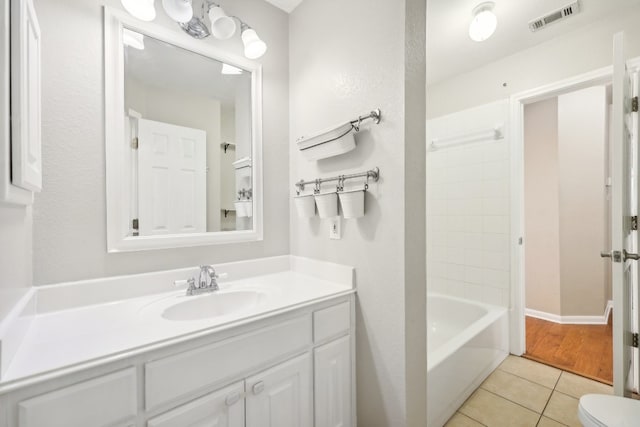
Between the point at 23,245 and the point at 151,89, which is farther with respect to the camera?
the point at 151,89

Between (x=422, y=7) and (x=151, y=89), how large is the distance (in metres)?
1.28

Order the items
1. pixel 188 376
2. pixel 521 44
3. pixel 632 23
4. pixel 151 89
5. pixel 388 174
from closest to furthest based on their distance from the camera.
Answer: pixel 188 376
pixel 388 174
pixel 151 89
pixel 632 23
pixel 521 44

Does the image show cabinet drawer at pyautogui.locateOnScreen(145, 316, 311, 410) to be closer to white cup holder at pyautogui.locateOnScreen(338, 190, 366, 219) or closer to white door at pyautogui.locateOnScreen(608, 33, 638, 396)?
white cup holder at pyautogui.locateOnScreen(338, 190, 366, 219)

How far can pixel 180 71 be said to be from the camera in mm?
1408

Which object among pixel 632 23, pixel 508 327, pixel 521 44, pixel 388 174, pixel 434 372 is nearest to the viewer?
pixel 388 174

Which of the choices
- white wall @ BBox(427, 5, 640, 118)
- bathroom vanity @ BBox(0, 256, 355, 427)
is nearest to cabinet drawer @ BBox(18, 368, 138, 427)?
bathroom vanity @ BBox(0, 256, 355, 427)

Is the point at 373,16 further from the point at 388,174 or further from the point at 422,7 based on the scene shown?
the point at 388,174

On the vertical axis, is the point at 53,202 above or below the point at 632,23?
below

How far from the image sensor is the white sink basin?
3.86 feet

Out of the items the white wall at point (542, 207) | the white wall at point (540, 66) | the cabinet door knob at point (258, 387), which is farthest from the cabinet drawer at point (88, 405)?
the white wall at point (542, 207)

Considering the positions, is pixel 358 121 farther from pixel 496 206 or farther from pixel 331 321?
pixel 496 206

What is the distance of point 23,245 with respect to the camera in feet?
3.00

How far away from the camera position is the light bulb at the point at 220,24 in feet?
4.50

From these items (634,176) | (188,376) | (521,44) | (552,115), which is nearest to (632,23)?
(521,44)
